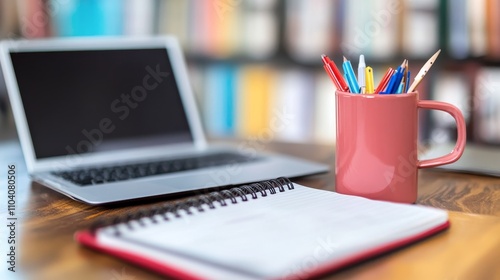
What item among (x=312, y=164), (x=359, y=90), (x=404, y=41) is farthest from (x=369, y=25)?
(x=359, y=90)

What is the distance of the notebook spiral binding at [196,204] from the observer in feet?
2.14

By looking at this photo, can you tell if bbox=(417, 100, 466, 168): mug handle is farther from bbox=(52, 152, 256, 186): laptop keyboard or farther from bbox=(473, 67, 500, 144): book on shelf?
bbox=(473, 67, 500, 144): book on shelf

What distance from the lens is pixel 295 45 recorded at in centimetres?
245

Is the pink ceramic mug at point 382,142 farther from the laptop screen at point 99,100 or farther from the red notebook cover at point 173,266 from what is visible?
the laptop screen at point 99,100

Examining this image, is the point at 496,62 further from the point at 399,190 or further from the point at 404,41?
the point at 399,190

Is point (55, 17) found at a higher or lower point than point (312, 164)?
higher

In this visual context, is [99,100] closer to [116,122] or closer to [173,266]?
[116,122]

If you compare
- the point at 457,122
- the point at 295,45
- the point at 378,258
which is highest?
the point at 295,45

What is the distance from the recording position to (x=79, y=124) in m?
1.15

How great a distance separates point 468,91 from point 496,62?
5.1 inches

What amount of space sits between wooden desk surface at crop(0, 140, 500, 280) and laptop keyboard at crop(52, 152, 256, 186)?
0.17ft

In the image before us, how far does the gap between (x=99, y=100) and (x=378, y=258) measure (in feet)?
2.26

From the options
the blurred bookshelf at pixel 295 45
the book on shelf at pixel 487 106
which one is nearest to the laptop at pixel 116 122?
the blurred bookshelf at pixel 295 45

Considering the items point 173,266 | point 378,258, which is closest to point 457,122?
point 378,258
